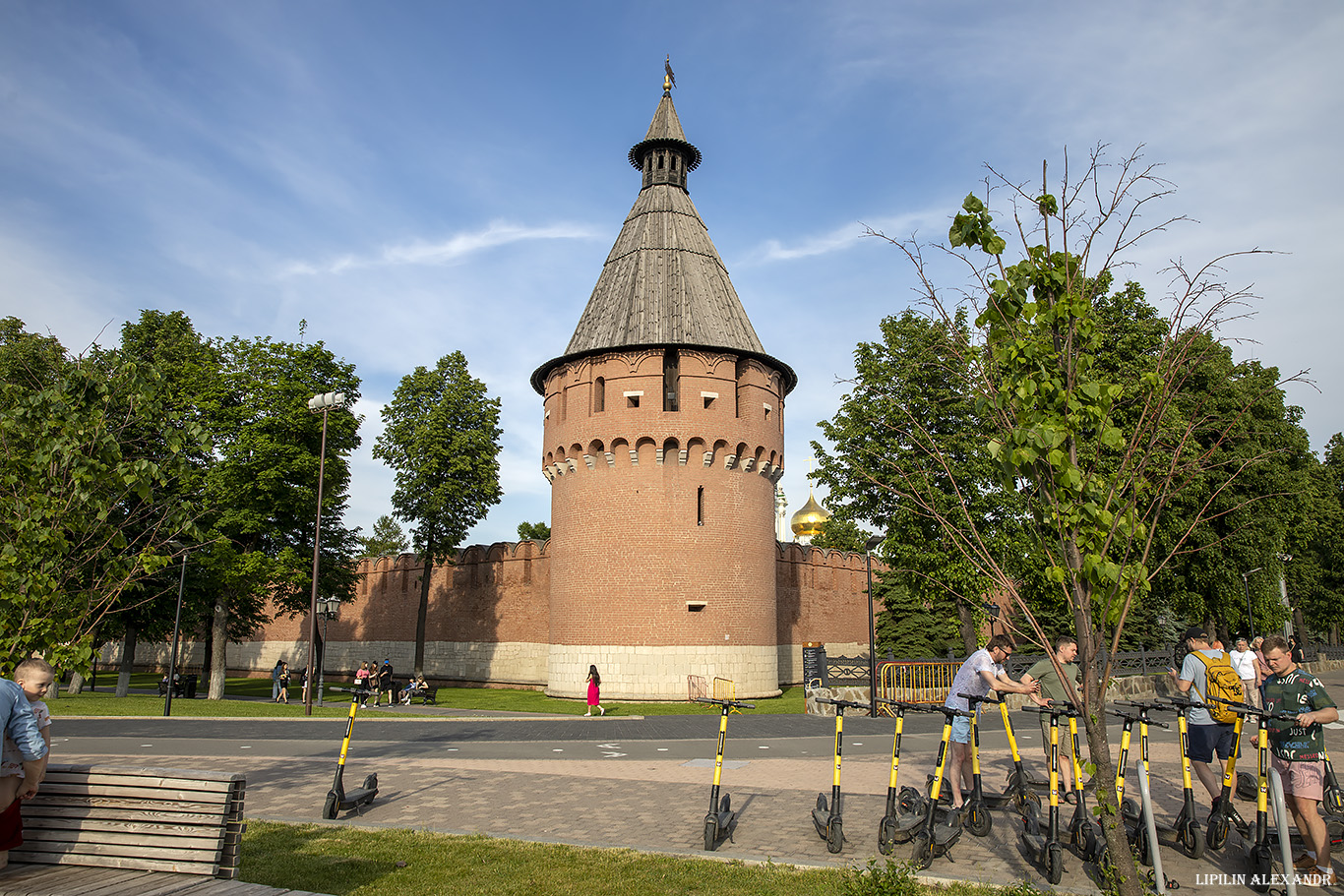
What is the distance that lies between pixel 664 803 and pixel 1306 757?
6089 millimetres

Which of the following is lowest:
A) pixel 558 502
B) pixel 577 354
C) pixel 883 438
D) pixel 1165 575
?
pixel 1165 575

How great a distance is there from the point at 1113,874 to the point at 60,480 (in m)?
8.79

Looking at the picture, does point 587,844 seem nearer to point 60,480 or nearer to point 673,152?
point 60,480

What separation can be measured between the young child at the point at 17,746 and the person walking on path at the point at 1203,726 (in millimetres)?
9192

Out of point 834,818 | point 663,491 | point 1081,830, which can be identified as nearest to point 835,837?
point 834,818

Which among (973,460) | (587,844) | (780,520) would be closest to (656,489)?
(973,460)

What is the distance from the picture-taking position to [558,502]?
27688 millimetres

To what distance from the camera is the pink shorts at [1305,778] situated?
241 inches

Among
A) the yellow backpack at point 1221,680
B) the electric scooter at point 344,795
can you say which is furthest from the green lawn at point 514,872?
the yellow backpack at point 1221,680

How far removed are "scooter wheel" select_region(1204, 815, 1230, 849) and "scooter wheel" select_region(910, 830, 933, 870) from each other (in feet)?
8.29

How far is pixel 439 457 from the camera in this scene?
1240 inches

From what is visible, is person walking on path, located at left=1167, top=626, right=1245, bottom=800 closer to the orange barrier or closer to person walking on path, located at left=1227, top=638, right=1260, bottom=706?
person walking on path, located at left=1227, top=638, right=1260, bottom=706

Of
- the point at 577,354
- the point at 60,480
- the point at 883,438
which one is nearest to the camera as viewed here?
the point at 60,480

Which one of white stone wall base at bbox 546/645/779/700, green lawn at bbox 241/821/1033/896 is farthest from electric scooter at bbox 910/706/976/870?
white stone wall base at bbox 546/645/779/700
